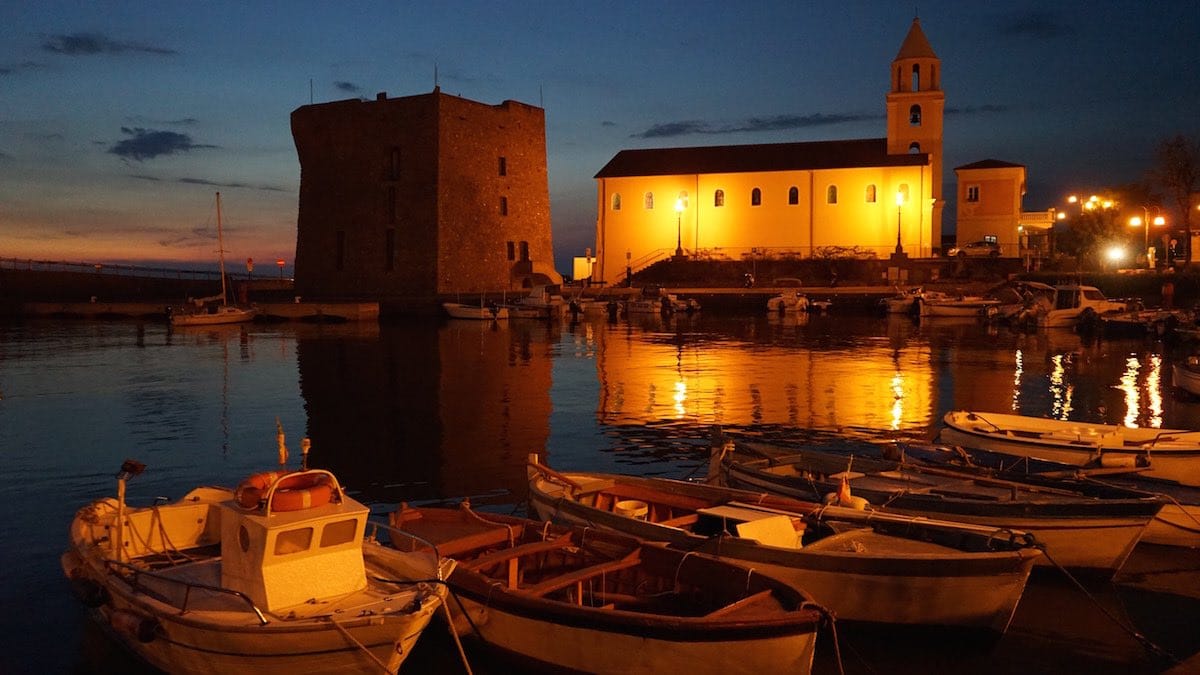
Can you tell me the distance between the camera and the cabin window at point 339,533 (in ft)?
19.9

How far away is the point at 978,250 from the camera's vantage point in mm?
55906

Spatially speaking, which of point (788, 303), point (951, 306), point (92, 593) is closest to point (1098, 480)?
point (92, 593)

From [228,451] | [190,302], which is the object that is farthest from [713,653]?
[190,302]

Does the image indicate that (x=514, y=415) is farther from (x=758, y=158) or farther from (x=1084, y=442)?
(x=758, y=158)

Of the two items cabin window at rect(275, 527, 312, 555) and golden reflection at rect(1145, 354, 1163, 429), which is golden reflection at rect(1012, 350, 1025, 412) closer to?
golden reflection at rect(1145, 354, 1163, 429)

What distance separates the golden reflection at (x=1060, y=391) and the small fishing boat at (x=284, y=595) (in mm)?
15272

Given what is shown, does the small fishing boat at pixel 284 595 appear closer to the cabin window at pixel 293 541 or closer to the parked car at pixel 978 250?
the cabin window at pixel 293 541

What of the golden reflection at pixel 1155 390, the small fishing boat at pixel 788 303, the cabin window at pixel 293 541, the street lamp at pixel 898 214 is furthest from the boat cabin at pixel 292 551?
the street lamp at pixel 898 214

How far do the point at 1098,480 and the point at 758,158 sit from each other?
53153mm

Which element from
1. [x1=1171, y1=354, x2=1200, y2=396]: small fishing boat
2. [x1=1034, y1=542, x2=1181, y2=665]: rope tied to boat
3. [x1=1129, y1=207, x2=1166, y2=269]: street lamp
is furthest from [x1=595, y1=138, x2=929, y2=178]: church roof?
[x1=1034, y1=542, x2=1181, y2=665]: rope tied to boat

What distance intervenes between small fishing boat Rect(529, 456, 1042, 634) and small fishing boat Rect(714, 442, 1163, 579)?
1.75 ft

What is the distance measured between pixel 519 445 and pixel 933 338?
25244mm

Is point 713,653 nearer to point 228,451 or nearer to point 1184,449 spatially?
point 1184,449

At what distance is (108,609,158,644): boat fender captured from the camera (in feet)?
20.3
